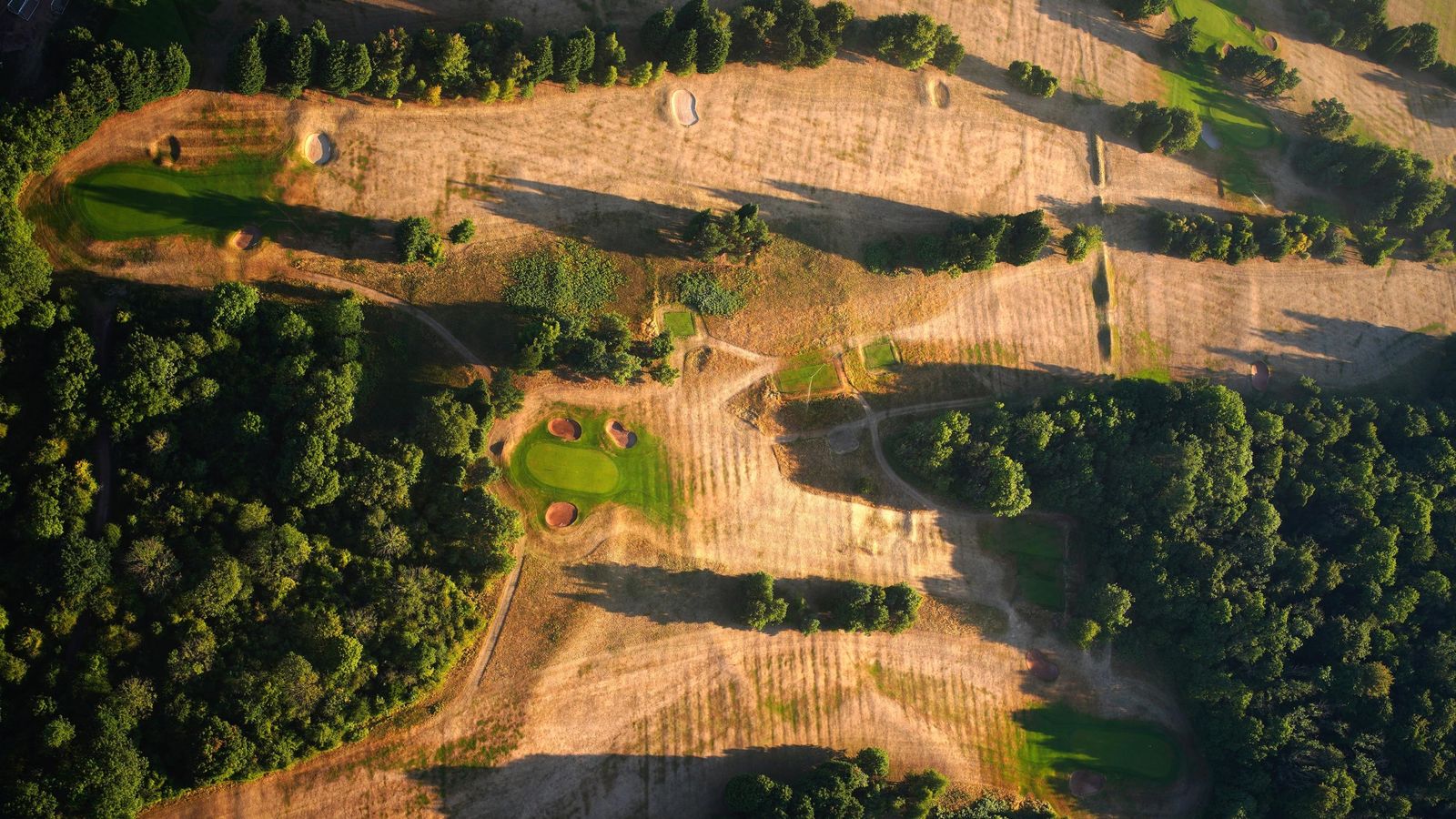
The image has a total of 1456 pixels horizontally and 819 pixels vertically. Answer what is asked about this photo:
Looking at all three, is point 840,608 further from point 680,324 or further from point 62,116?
point 62,116

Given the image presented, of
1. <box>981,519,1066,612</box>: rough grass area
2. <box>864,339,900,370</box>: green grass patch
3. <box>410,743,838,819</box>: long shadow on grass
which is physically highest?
<box>864,339,900,370</box>: green grass patch

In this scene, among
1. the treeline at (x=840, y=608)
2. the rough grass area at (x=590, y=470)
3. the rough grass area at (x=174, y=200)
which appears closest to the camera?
the rough grass area at (x=174, y=200)

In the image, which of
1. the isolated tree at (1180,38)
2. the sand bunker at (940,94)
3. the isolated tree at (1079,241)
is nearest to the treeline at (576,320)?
the sand bunker at (940,94)

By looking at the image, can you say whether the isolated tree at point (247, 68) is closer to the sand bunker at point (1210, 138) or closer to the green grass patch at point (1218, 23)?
the sand bunker at point (1210, 138)

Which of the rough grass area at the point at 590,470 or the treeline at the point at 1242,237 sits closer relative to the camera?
the rough grass area at the point at 590,470

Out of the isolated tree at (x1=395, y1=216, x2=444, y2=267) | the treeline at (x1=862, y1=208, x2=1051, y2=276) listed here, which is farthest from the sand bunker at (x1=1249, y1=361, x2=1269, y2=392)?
the isolated tree at (x1=395, y1=216, x2=444, y2=267)

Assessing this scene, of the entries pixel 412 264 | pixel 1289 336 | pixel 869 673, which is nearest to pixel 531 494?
pixel 412 264

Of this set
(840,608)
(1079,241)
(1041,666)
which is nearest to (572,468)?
(840,608)

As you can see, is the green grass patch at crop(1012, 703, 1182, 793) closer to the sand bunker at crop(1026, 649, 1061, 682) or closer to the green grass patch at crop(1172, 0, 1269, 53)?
the sand bunker at crop(1026, 649, 1061, 682)
